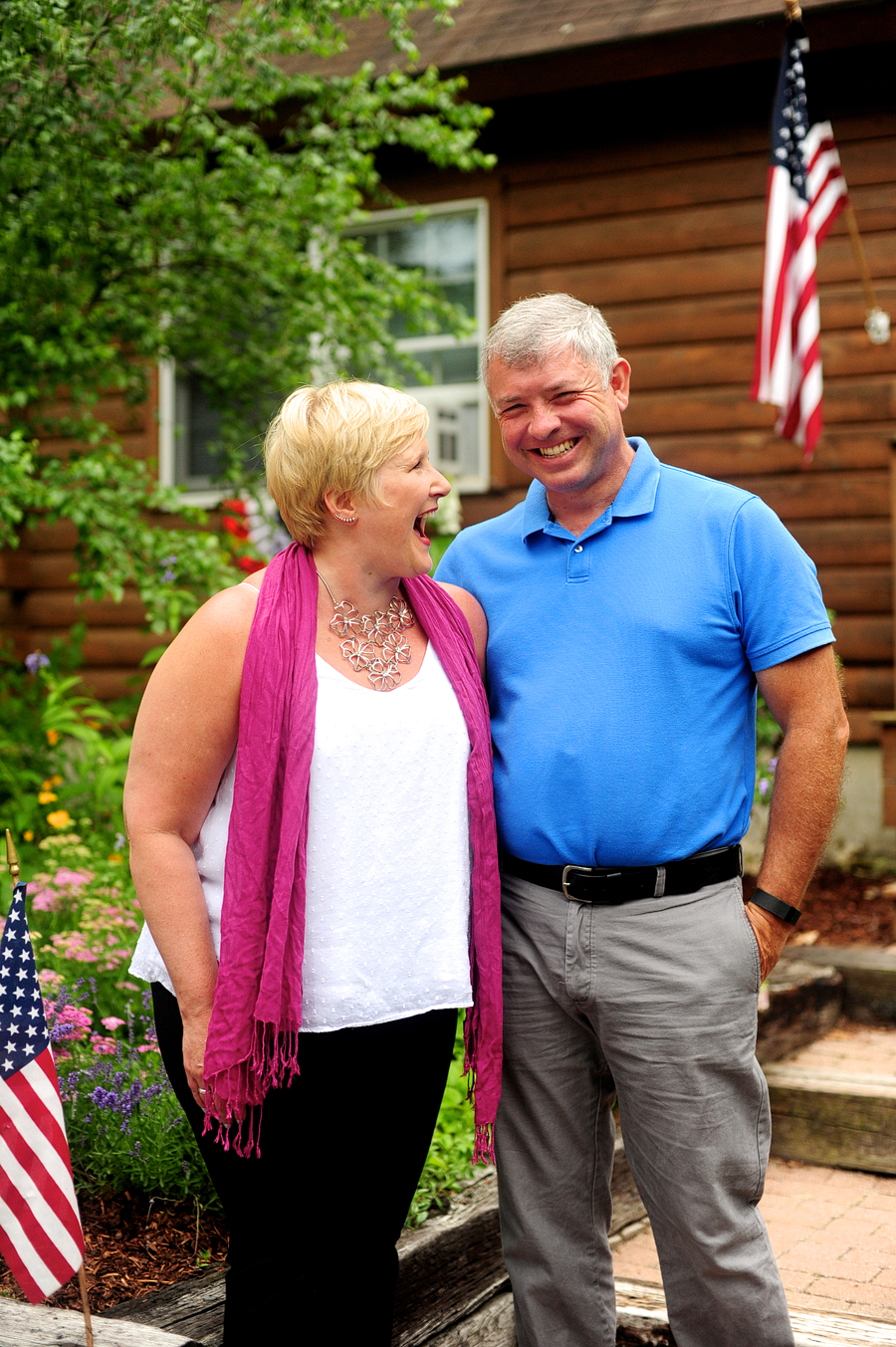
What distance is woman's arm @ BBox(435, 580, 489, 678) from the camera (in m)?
2.29

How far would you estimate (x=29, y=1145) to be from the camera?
197cm

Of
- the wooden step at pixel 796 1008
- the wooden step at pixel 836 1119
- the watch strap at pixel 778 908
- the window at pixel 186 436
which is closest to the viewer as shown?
the watch strap at pixel 778 908

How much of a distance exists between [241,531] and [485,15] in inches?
130

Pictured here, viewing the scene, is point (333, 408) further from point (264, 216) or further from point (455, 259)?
point (455, 259)

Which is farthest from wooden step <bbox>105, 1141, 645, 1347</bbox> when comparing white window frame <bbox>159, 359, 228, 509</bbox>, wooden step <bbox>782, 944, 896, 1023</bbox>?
white window frame <bbox>159, 359, 228, 509</bbox>

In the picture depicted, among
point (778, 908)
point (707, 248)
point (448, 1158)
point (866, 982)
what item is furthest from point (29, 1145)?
point (707, 248)

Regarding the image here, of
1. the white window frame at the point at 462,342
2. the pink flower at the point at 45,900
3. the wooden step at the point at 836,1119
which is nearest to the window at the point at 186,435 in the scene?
the white window frame at the point at 462,342

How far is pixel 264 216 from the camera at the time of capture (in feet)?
15.9

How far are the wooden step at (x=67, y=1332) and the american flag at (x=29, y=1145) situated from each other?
0.25 feet

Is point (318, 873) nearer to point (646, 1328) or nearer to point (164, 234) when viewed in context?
point (646, 1328)

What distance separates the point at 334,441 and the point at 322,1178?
1.15 meters

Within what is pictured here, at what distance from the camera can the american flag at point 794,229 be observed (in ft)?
16.5

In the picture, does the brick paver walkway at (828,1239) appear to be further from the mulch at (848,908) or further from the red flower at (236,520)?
the red flower at (236,520)

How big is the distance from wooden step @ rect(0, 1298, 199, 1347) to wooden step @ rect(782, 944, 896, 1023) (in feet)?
9.99
